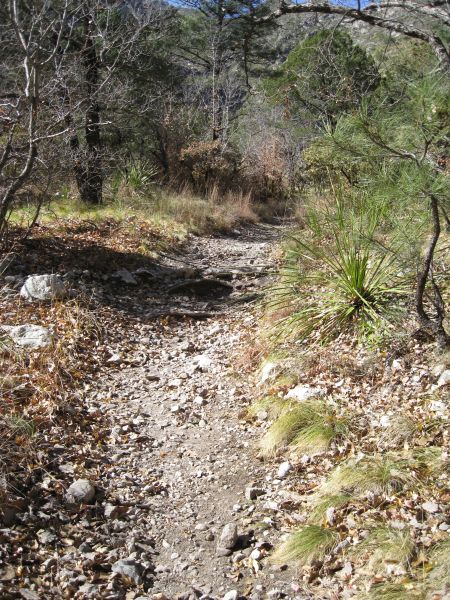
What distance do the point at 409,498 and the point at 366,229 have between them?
8.49 ft

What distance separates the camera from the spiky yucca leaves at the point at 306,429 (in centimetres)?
347

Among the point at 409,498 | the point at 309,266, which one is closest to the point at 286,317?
the point at 309,266

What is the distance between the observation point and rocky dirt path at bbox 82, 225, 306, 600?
277cm

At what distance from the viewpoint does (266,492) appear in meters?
3.30

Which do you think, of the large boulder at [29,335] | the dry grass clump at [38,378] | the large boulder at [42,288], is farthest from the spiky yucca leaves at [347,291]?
the large boulder at [42,288]

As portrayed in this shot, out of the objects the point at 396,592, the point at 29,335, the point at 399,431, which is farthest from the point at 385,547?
the point at 29,335

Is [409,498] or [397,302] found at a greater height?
[397,302]

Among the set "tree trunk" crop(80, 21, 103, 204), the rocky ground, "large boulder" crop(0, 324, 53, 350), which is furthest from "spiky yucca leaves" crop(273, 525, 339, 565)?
"tree trunk" crop(80, 21, 103, 204)

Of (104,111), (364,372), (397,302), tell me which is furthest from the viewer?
(104,111)

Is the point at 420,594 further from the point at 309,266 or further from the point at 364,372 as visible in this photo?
the point at 309,266

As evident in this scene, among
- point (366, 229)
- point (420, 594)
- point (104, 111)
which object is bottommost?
point (420, 594)

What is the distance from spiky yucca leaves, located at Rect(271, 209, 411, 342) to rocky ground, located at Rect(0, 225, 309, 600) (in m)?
0.66

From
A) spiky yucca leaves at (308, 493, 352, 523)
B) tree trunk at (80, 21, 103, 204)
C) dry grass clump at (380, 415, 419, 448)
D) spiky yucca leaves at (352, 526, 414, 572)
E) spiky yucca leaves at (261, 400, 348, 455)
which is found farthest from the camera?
tree trunk at (80, 21, 103, 204)

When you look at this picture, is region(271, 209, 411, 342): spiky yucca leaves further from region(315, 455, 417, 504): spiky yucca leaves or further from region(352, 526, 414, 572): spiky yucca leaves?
region(352, 526, 414, 572): spiky yucca leaves
